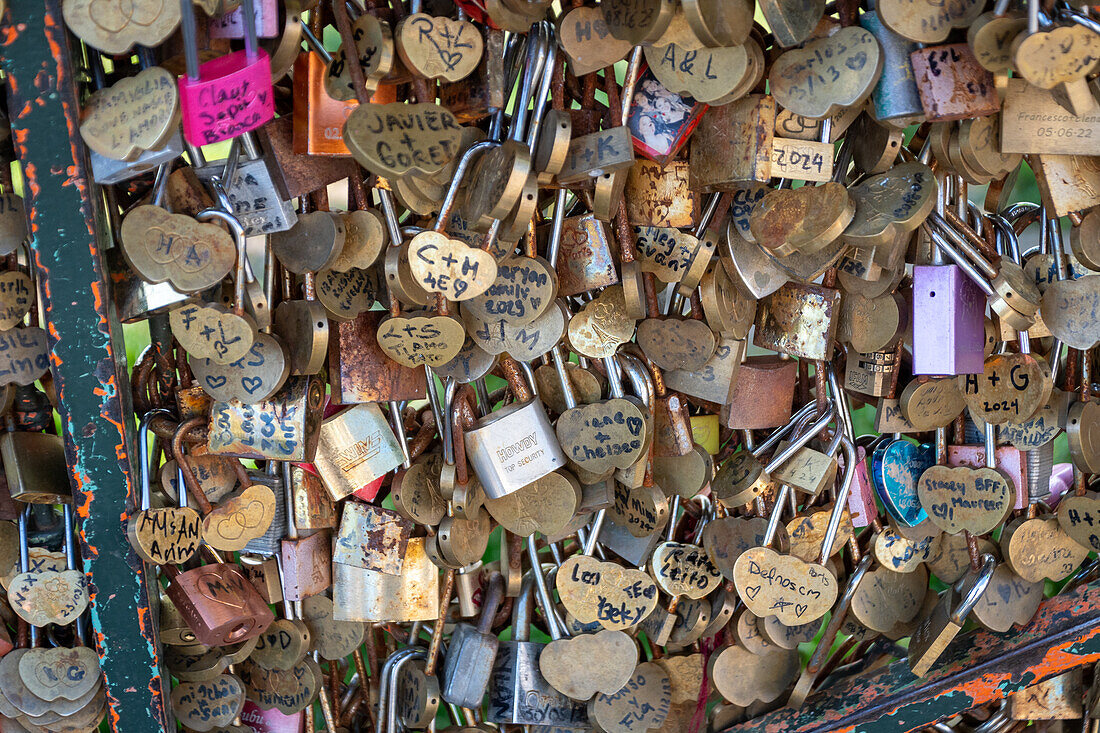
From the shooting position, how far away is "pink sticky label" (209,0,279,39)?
0.89 meters

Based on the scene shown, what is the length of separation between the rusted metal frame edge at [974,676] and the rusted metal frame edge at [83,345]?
0.88 metres

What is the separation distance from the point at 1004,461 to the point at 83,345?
1139mm

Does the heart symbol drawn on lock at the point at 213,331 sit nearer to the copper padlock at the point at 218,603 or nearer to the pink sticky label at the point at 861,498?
the copper padlock at the point at 218,603

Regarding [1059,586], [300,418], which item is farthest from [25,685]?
[1059,586]

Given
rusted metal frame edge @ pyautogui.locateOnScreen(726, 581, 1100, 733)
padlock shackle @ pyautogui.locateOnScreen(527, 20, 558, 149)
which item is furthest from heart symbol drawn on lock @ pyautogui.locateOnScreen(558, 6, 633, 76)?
rusted metal frame edge @ pyautogui.locateOnScreen(726, 581, 1100, 733)

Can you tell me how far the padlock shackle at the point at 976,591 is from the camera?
1.23 metres

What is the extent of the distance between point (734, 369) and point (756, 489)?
0.15 metres

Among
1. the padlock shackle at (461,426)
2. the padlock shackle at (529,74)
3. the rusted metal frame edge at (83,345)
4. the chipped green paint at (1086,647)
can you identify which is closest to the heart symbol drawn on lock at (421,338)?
the padlock shackle at (461,426)

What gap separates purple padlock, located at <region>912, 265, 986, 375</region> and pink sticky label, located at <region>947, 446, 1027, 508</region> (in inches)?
7.1

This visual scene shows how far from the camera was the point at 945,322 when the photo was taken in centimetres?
107

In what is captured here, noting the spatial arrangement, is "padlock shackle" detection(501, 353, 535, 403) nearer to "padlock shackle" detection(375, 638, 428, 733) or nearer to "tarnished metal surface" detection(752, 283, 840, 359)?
"tarnished metal surface" detection(752, 283, 840, 359)

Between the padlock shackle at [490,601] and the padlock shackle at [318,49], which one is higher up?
the padlock shackle at [318,49]

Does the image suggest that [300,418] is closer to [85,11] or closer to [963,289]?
[85,11]

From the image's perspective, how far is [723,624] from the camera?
129cm
